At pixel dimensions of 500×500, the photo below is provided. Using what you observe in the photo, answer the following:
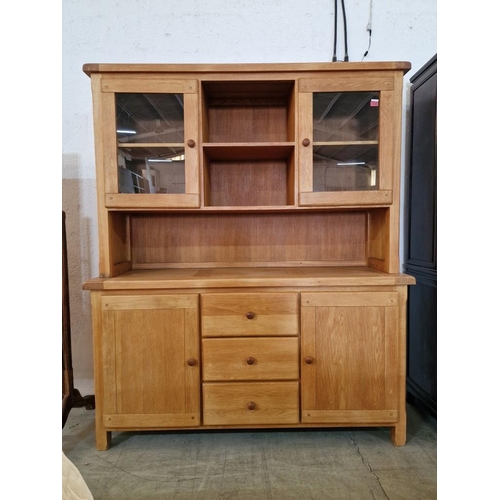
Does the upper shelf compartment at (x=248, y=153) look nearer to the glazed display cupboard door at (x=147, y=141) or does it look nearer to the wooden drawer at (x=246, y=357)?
the glazed display cupboard door at (x=147, y=141)

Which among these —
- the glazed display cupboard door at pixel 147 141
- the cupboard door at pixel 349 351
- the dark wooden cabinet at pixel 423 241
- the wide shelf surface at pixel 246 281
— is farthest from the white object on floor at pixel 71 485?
the dark wooden cabinet at pixel 423 241

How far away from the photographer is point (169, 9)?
1977 millimetres

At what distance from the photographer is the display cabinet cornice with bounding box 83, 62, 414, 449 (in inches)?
62.0

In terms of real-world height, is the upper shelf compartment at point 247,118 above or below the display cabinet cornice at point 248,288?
above

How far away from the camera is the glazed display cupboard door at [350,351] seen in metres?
1.58

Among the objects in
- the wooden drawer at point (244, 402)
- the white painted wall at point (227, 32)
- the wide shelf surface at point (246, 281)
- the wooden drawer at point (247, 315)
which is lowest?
the wooden drawer at point (244, 402)

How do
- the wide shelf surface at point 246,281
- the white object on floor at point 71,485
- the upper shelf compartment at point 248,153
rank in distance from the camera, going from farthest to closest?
the upper shelf compartment at point 248,153
the wide shelf surface at point 246,281
the white object on floor at point 71,485

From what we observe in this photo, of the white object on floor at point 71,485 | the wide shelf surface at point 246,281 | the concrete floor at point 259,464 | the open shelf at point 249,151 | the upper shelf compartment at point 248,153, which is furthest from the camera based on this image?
the upper shelf compartment at point 248,153

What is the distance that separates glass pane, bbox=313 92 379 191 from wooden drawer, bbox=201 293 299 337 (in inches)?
22.9

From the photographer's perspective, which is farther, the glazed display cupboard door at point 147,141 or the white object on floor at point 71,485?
the glazed display cupboard door at point 147,141
